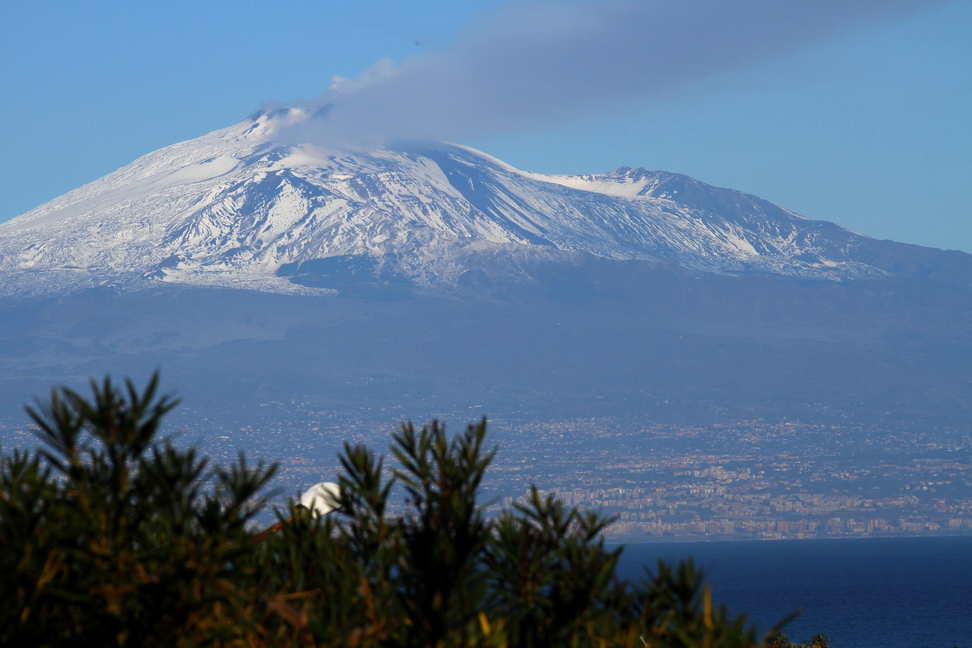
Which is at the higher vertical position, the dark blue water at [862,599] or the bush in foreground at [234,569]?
the bush in foreground at [234,569]

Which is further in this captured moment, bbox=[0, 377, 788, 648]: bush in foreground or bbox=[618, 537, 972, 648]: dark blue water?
bbox=[618, 537, 972, 648]: dark blue water

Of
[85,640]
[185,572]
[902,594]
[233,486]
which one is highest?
[233,486]

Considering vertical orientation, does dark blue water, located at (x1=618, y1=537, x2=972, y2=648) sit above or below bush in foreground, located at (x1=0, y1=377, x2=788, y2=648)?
below

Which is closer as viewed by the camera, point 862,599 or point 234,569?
point 234,569

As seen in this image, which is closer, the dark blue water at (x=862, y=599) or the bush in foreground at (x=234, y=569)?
the bush in foreground at (x=234, y=569)

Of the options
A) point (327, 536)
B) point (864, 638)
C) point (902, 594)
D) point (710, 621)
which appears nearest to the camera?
point (710, 621)

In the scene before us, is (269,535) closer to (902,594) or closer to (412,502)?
(412,502)

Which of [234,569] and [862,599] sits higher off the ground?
[234,569]

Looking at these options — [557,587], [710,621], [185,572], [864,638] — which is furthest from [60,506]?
[864,638]
